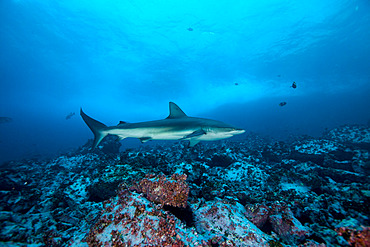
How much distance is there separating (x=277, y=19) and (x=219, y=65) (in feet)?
57.1

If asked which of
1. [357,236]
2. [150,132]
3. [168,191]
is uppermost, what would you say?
[150,132]

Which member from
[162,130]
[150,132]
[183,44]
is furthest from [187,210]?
[183,44]

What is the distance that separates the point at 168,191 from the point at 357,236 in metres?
2.68

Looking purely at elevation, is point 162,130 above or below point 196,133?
above

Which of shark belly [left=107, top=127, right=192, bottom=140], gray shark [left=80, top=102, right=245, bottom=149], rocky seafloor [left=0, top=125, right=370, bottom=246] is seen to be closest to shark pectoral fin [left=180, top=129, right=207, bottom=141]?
gray shark [left=80, top=102, right=245, bottom=149]

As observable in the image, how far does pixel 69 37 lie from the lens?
32531 mm

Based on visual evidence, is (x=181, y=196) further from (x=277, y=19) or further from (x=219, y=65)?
(x=219, y=65)

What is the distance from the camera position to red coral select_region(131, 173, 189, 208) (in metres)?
2.65

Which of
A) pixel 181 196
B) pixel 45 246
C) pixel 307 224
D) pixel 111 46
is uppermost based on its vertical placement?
pixel 111 46

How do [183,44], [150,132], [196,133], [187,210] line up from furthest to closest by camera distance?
[183,44]
[150,132]
[196,133]
[187,210]

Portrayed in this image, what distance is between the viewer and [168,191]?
2.69m

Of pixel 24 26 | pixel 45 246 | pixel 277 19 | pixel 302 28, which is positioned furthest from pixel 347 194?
pixel 24 26

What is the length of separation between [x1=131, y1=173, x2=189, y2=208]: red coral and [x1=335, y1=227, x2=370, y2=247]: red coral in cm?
Answer: 232

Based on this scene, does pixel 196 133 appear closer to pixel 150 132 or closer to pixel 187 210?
pixel 150 132
